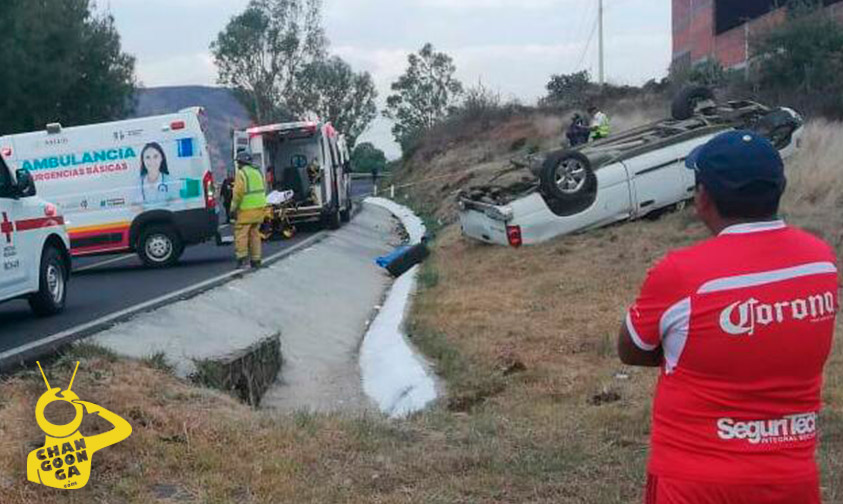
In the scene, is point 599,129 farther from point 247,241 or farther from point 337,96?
point 337,96

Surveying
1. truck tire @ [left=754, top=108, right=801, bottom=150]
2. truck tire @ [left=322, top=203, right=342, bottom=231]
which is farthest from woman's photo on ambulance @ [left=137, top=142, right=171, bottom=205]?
truck tire @ [left=754, top=108, right=801, bottom=150]

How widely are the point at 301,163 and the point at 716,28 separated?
3089 centimetres

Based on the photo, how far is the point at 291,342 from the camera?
12.2 m

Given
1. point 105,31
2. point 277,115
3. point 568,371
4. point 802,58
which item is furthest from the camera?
point 277,115

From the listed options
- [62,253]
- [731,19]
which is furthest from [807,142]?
[731,19]

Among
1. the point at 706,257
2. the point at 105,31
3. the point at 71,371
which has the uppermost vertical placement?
the point at 105,31

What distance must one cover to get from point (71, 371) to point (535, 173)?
1185 centimetres

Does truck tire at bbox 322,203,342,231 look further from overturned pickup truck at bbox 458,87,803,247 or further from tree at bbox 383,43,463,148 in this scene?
tree at bbox 383,43,463,148

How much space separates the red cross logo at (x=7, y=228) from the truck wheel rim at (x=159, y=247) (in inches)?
303

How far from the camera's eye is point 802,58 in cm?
3219

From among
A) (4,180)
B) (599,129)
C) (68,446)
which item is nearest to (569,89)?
(599,129)

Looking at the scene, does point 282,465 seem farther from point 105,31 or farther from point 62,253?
point 105,31

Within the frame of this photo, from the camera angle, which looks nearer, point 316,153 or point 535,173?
point 535,173

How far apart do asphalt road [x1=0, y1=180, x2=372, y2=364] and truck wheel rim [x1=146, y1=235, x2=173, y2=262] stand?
26 centimetres
